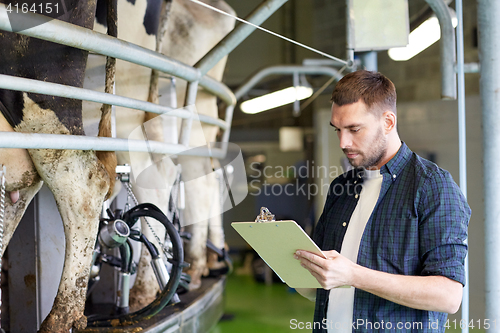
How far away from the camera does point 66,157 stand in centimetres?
142

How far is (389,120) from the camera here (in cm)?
117

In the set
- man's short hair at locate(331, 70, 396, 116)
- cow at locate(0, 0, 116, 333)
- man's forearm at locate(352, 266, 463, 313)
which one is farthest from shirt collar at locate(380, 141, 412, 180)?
cow at locate(0, 0, 116, 333)

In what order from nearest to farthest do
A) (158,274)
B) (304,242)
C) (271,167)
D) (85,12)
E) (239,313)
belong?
1. (304,242)
2. (85,12)
3. (158,274)
4. (239,313)
5. (271,167)

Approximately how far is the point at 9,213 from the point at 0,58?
47cm

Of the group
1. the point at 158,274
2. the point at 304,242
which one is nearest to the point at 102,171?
the point at 158,274

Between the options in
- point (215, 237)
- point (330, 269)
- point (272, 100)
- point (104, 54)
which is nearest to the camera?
point (330, 269)

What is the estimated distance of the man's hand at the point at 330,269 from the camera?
39.0 inches

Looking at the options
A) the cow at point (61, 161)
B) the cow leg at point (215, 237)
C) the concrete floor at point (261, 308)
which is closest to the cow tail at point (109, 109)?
the cow at point (61, 161)

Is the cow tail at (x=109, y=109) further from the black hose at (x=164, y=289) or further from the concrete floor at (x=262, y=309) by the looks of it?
the concrete floor at (x=262, y=309)

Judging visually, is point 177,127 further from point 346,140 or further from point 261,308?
point 261,308

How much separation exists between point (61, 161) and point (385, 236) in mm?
921

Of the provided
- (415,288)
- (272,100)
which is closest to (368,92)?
(415,288)

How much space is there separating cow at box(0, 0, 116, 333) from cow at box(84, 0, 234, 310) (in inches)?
13.2

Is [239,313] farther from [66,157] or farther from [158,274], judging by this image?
[66,157]
